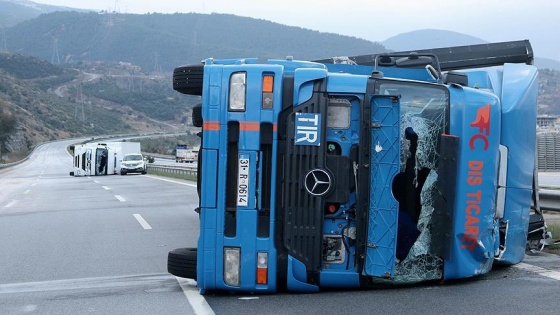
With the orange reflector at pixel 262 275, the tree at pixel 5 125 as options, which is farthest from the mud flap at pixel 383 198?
the tree at pixel 5 125

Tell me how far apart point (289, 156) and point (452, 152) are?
1.39 metres

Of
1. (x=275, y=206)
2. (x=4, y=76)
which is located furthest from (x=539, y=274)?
(x=4, y=76)

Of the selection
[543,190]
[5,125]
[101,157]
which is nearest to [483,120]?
[543,190]

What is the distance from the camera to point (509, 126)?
6781 mm

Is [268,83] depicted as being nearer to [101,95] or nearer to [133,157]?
[133,157]

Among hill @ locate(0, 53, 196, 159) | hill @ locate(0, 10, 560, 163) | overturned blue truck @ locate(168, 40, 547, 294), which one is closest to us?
overturned blue truck @ locate(168, 40, 547, 294)

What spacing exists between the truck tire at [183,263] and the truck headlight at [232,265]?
592 mm

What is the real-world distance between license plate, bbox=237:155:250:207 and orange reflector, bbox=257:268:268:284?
0.57m

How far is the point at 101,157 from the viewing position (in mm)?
47469

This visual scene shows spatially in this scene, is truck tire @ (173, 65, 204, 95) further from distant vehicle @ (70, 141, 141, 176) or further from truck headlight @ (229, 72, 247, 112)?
distant vehicle @ (70, 141, 141, 176)

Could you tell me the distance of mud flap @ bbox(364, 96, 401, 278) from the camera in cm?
611

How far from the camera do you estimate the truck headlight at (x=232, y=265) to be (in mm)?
6168

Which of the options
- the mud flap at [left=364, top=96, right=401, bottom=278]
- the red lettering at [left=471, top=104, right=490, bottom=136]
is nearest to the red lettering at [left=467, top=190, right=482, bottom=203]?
the red lettering at [left=471, top=104, right=490, bottom=136]

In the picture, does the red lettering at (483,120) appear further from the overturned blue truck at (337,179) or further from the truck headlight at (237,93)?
the truck headlight at (237,93)
